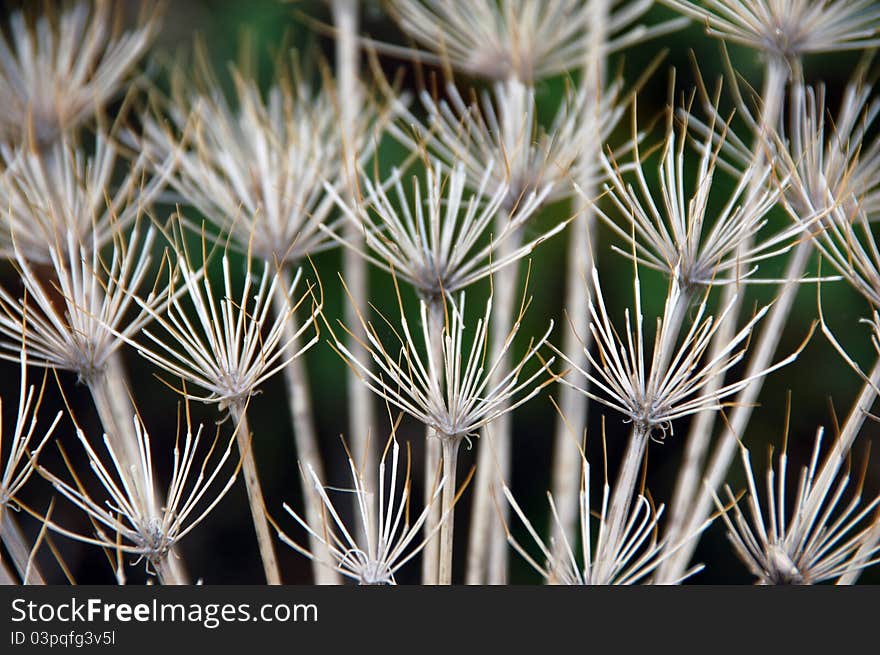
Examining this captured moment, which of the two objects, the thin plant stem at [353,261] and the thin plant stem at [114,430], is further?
the thin plant stem at [353,261]

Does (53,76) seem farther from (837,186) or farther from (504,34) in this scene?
(837,186)

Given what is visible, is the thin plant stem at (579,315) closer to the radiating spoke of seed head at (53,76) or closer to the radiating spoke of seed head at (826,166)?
the radiating spoke of seed head at (826,166)

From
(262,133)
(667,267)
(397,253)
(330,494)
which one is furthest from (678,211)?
(330,494)

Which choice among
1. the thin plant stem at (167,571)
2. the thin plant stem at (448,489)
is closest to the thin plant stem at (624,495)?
the thin plant stem at (448,489)

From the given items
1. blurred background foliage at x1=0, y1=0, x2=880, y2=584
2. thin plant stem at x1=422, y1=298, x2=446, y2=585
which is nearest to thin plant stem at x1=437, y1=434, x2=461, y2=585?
thin plant stem at x1=422, y1=298, x2=446, y2=585

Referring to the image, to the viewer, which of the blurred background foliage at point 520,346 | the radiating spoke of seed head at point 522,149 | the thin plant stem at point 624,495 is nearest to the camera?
the thin plant stem at point 624,495

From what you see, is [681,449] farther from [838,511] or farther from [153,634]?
[153,634]
